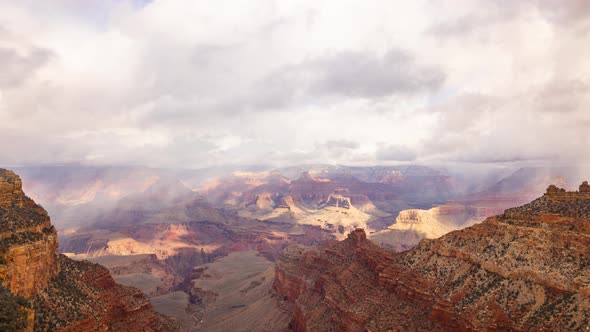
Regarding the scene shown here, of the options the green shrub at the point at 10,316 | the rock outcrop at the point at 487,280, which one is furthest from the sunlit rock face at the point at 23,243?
the rock outcrop at the point at 487,280

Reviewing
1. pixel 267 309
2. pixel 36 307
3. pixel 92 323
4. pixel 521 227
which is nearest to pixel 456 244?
pixel 521 227

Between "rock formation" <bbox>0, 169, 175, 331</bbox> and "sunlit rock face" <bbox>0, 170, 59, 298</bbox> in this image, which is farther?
"rock formation" <bbox>0, 169, 175, 331</bbox>

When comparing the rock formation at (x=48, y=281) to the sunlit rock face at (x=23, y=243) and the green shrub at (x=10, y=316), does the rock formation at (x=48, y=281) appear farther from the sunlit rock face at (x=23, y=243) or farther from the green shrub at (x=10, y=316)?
the green shrub at (x=10, y=316)

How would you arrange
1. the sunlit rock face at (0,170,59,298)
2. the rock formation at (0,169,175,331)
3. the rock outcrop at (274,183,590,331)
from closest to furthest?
the sunlit rock face at (0,170,59,298) < the rock formation at (0,169,175,331) < the rock outcrop at (274,183,590,331)

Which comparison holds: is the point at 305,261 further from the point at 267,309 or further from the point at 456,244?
the point at 456,244

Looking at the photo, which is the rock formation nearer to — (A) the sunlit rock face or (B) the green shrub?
(A) the sunlit rock face

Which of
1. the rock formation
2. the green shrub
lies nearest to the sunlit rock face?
the rock formation
